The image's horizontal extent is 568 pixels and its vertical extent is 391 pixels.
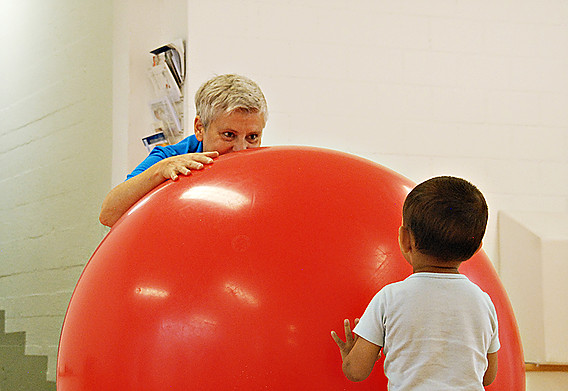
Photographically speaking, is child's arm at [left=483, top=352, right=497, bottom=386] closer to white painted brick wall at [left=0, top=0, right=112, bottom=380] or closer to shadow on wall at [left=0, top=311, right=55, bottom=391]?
white painted brick wall at [left=0, top=0, right=112, bottom=380]

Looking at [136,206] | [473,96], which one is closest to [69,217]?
[473,96]

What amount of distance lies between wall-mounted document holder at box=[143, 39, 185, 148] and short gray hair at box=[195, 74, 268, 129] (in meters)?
1.10

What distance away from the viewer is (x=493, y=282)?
1328 millimetres

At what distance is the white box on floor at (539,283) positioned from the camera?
286 centimetres

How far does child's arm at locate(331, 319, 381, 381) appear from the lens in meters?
1.03

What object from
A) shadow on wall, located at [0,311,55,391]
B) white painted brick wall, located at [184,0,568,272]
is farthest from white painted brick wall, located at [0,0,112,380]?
white painted brick wall, located at [184,0,568,272]

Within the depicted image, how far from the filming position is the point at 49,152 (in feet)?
12.5

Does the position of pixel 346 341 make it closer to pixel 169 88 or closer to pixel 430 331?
A: pixel 430 331

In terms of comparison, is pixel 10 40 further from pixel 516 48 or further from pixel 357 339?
pixel 357 339

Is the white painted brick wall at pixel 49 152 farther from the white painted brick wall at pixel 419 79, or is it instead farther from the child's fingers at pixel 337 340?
the child's fingers at pixel 337 340

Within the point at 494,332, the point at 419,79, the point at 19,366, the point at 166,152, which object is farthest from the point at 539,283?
the point at 19,366

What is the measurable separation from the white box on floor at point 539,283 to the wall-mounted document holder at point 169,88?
1530mm

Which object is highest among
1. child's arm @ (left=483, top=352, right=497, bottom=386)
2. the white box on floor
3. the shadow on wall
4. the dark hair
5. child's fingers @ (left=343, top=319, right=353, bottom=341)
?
the dark hair

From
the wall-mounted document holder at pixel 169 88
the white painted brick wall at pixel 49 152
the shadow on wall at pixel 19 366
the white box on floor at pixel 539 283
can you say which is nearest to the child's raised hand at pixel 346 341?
the wall-mounted document holder at pixel 169 88
